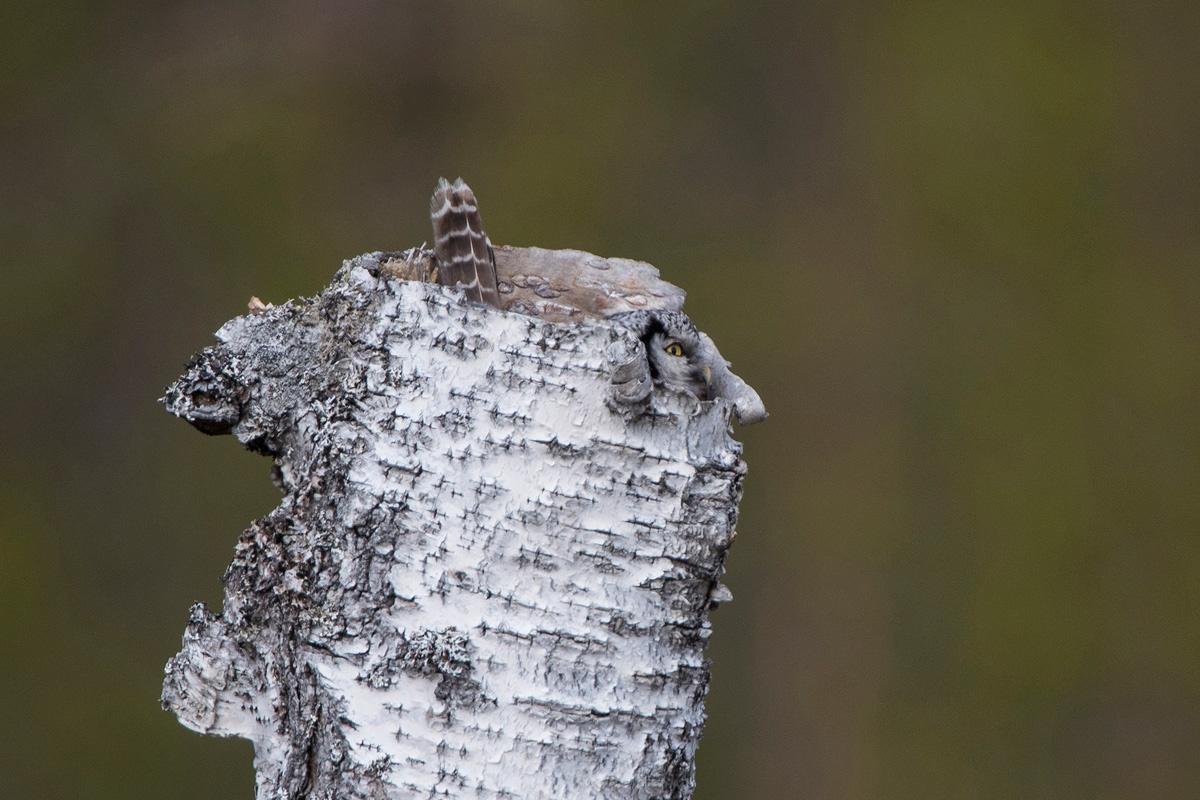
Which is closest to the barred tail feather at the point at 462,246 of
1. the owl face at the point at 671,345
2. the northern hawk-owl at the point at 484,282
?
the northern hawk-owl at the point at 484,282

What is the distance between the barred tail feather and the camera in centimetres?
96

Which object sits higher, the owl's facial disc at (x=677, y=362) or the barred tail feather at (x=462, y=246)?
the barred tail feather at (x=462, y=246)

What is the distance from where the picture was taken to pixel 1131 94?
2.06 metres

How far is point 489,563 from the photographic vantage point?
837mm

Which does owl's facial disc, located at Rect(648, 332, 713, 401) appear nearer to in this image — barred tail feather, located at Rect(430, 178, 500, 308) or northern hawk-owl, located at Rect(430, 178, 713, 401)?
northern hawk-owl, located at Rect(430, 178, 713, 401)

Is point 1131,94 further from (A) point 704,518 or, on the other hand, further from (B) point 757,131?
(A) point 704,518

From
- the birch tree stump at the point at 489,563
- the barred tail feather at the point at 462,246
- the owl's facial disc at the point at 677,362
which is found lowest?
the birch tree stump at the point at 489,563

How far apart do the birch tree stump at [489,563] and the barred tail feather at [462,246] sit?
0.26 ft

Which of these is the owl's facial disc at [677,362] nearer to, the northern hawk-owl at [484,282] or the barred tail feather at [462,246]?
the northern hawk-owl at [484,282]

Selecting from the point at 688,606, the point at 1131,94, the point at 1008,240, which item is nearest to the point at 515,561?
the point at 688,606

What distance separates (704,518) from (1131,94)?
1858 millimetres

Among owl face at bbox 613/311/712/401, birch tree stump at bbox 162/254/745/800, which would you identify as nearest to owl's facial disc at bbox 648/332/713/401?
owl face at bbox 613/311/712/401

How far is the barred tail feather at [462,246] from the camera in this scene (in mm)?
965

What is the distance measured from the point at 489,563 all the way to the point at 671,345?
1.11 ft
